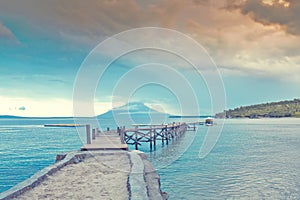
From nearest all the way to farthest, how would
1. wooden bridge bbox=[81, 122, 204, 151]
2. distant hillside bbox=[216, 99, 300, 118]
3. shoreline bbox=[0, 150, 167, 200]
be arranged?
1. shoreline bbox=[0, 150, 167, 200]
2. wooden bridge bbox=[81, 122, 204, 151]
3. distant hillside bbox=[216, 99, 300, 118]

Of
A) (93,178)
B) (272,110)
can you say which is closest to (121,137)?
(93,178)

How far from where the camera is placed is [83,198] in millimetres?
6375

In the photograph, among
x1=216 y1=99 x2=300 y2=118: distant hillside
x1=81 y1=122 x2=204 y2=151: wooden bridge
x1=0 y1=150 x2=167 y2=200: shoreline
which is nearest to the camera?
x1=0 y1=150 x2=167 y2=200: shoreline

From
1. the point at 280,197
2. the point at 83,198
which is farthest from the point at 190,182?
the point at 83,198

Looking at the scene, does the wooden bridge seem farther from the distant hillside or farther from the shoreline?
the distant hillside

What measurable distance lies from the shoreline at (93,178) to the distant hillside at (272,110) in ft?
518

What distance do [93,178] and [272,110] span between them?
183468 millimetres

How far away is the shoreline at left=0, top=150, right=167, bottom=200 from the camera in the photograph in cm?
664

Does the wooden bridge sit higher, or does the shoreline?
the wooden bridge

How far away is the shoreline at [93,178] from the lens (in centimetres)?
664

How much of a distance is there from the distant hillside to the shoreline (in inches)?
6219

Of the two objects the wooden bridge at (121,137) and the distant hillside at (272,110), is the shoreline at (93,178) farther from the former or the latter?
the distant hillside at (272,110)

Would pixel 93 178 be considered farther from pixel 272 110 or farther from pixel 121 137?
pixel 272 110

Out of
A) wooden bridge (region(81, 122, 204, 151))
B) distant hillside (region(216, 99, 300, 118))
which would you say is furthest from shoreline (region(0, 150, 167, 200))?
distant hillside (region(216, 99, 300, 118))
